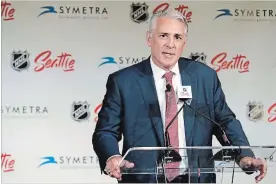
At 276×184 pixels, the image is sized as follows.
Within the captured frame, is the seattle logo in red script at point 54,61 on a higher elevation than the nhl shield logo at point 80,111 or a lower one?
higher

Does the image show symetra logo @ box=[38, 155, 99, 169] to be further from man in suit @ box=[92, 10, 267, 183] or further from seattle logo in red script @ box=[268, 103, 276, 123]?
seattle logo in red script @ box=[268, 103, 276, 123]

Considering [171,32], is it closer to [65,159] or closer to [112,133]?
[112,133]

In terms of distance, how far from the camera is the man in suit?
3254 millimetres

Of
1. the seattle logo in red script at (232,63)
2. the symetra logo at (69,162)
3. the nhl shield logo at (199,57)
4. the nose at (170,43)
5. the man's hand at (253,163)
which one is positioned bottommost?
the symetra logo at (69,162)

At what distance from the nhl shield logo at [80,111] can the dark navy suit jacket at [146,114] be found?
0.43 ft

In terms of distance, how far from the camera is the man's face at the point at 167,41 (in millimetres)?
3297

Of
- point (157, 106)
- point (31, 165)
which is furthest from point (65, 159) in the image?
point (157, 106)

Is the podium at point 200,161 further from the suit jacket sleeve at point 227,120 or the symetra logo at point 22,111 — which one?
the symetra logo at point 22,111

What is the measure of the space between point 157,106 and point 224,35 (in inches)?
31.7

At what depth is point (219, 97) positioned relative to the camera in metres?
3.46

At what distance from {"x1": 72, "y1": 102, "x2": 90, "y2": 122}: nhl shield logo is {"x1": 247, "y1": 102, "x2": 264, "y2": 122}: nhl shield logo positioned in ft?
4.02

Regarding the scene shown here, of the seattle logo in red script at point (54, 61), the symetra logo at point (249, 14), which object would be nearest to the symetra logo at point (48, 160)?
the seattle logo in red script at point (54, 61)

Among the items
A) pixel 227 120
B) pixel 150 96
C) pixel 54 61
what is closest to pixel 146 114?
pixel 150 96

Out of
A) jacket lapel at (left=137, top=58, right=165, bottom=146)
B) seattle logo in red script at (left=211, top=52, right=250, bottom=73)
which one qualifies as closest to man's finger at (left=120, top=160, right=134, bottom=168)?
jacket lapel at (left=137, top=58, right=165, bottom=146)
